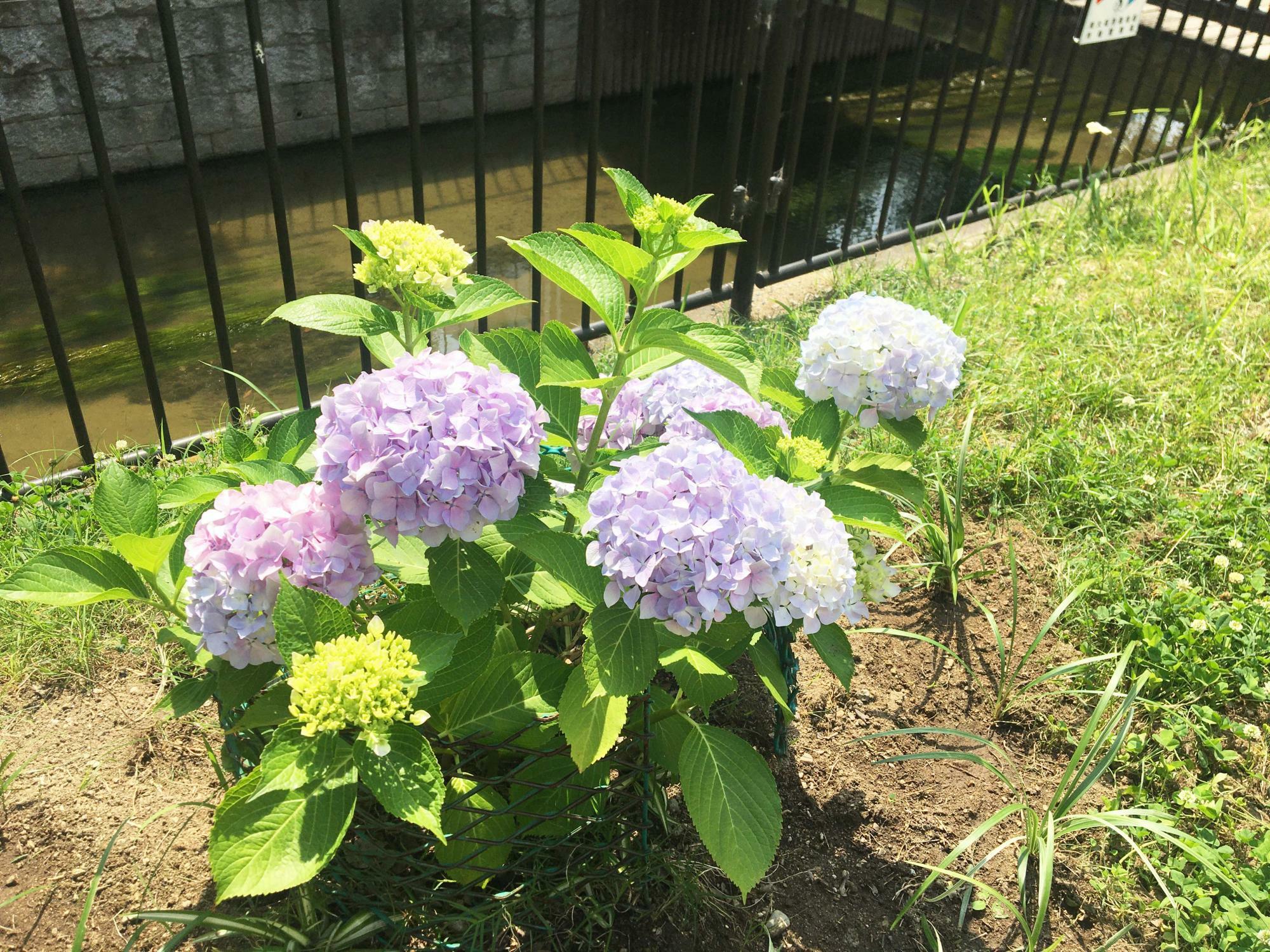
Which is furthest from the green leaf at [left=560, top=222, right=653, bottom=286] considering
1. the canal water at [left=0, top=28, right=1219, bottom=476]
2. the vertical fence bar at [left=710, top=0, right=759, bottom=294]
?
the canal water at [left=0, top=28, right=1219, bottom=476]

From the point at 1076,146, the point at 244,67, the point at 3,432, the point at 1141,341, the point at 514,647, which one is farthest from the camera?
the point at 1076,146

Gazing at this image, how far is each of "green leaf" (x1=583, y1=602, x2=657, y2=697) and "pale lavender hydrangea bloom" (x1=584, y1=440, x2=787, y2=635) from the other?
0.04m

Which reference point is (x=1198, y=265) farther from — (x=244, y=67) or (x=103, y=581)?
(x=244, y=67)

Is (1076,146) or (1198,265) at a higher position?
(1198,265)

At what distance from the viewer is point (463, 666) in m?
1.43

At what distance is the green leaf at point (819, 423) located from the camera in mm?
1714

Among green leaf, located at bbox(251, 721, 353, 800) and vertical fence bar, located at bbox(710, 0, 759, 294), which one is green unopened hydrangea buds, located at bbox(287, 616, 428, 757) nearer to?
green leaf, located at bbox(251, 721, 353, 800)

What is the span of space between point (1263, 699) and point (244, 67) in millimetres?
→ 6379

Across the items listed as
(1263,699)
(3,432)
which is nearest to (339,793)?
(1263,699)

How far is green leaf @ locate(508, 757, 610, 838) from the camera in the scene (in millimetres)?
1594

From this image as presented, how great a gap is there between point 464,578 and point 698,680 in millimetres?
386

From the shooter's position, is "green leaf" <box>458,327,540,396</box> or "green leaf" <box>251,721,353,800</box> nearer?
"green leaf" <box>251,721,353,800</box>

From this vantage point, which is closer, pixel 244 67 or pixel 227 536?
pixel 227 536

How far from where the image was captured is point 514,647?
1.65 m
